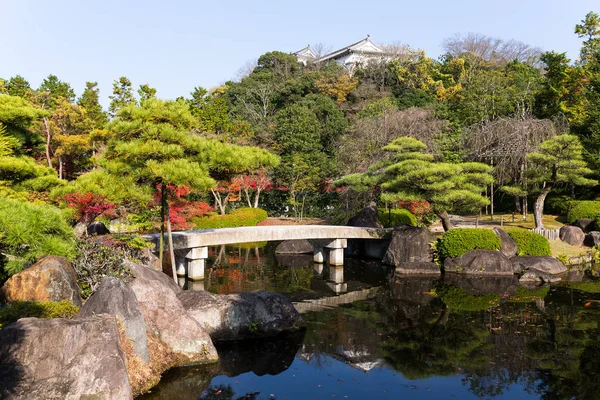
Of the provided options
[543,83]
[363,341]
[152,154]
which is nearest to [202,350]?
[363,341]

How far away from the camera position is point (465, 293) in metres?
14.3

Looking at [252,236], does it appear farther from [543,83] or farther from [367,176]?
[543,83]

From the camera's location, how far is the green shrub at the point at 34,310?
722 centimetres

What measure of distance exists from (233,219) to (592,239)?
57.8 ft

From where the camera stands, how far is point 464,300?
13.5 m

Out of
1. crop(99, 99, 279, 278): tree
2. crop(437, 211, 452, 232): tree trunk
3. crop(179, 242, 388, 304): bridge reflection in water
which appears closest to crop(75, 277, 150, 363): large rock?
crop(99, 99, 279, 278): tree

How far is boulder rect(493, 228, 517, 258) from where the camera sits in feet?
57.3

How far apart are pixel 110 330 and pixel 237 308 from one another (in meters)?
3.80

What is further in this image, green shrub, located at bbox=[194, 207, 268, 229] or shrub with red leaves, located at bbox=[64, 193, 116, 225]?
green shrub, located at bbox=[194, 207, 268, 229]

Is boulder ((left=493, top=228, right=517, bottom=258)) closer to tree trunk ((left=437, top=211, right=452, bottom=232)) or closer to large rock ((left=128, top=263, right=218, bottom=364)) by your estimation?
tree trunk ((left=437, top=211, right=452, bottom=232))

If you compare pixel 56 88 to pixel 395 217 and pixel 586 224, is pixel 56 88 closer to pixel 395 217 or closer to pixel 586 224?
pixel 395 217

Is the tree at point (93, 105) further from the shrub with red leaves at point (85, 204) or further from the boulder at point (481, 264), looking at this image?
the boulder at point (481, 264)

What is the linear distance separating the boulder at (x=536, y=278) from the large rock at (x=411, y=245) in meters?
3.24

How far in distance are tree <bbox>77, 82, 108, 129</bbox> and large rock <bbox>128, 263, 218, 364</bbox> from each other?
68.9 feet
